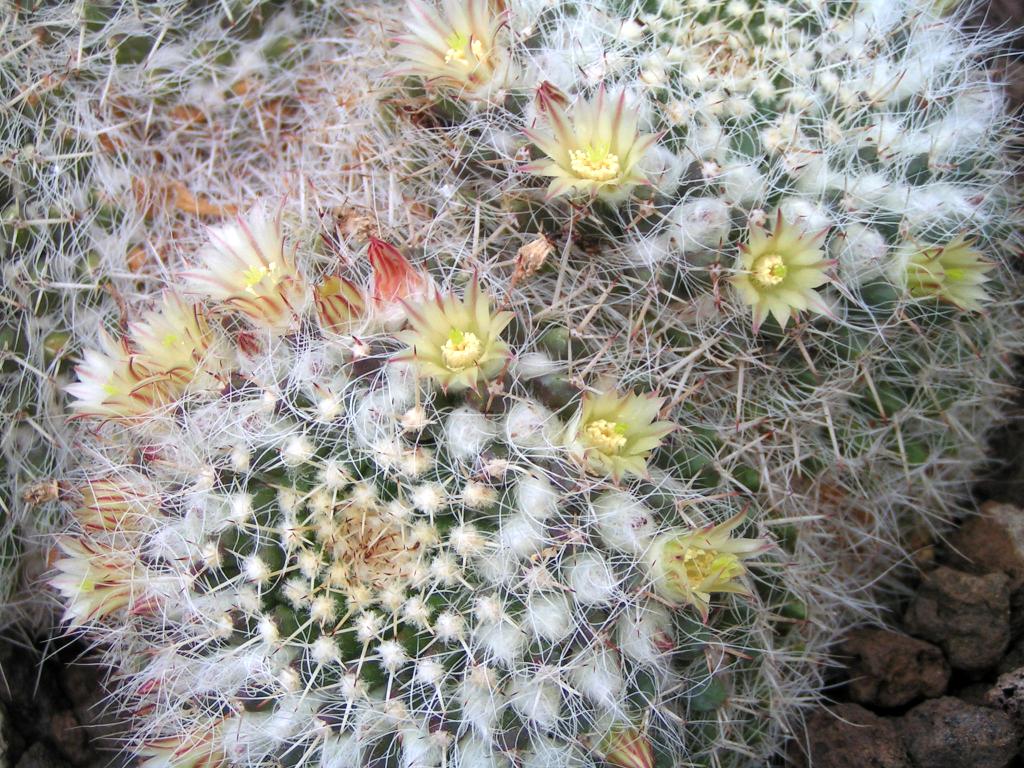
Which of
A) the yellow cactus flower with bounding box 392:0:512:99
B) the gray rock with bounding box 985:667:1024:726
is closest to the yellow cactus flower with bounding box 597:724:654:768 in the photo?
the gray rock with bounding box 985:667:1024:726

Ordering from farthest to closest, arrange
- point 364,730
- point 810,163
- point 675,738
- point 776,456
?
point 776,456
point 810,163
point 675,738
point 364,730

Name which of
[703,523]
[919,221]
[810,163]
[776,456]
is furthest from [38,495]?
[919,221]

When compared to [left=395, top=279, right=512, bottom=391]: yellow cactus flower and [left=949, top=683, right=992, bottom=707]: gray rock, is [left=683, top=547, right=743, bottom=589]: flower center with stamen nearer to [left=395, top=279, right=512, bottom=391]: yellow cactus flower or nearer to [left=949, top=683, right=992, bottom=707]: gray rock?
[left=395, top=279, right=512, bottom=391]: yellow cactus flower

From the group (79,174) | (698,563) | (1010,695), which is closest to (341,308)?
(698,563)

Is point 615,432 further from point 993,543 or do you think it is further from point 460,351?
point 993,543

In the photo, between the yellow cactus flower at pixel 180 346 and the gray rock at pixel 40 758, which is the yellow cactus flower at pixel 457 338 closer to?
the yellow cactus flower at pixel 180 346

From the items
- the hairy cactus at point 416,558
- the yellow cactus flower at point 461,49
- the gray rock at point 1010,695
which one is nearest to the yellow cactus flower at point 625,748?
the hairy cactus at point 416,558

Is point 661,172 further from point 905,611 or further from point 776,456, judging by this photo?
point 905,611
